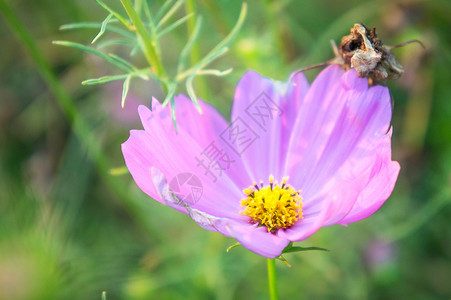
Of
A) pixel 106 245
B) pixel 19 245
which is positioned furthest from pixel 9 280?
pixel 106 245

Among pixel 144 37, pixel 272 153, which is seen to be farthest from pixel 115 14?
pixel 272 153

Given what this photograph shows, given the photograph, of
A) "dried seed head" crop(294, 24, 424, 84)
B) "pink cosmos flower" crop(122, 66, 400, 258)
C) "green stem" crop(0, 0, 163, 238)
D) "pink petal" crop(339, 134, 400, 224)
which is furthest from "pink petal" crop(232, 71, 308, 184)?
"green stem" crop(0, 0, 163, 238)

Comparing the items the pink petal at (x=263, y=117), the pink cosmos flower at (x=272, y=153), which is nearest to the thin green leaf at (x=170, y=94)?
the pink cosmos flower at (x=272, y=153)

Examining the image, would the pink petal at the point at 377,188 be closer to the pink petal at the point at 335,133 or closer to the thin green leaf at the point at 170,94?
the pink petal at the point at 335,133

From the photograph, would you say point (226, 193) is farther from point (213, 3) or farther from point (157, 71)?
point (213, 3)

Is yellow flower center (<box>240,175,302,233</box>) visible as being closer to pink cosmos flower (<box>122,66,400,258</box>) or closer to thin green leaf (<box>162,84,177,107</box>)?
pink cosmos flower (<box>122,66,400,258</box>)

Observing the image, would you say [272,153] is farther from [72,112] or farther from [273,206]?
[72,112]
